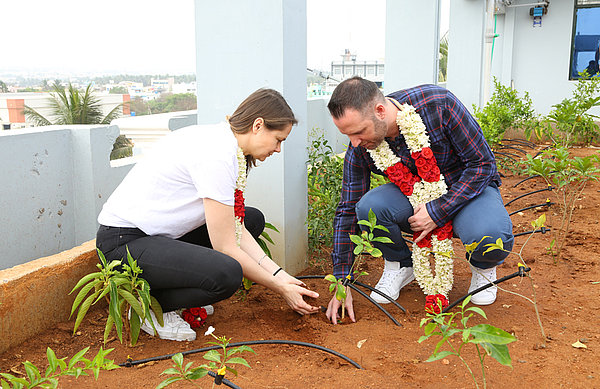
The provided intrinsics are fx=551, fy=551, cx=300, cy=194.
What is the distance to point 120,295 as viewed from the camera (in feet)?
7.29

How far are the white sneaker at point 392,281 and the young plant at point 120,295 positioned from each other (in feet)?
3.69

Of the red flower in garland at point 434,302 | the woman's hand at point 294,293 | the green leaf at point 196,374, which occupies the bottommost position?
the red flower in garland at point 434,302

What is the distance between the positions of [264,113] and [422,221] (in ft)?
3.03

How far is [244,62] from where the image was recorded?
3.12 m

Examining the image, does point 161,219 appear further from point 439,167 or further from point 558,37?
point 558,37

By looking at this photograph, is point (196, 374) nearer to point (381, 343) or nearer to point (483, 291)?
point (381, 343)

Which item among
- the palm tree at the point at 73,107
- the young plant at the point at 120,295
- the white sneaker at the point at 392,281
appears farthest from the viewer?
the palm tree at the point at 73,107

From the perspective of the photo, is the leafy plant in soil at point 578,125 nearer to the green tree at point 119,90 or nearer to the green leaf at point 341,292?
the green leaf at point 341,292

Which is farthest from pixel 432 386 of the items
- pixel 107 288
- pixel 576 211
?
pixel 576 211

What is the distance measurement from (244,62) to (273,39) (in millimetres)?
220

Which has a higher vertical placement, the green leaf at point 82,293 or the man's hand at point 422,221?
the man's hand at point 422,221

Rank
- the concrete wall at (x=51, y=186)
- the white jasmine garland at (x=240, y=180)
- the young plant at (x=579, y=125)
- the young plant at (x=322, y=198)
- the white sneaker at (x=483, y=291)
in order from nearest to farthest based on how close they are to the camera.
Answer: the white jasmine garland at (x=240, y=180)
the white sneaker at (x=483, y=291)
the young plant at (x=322, y=198)
the concrete wall at (x=51, y=186)
the young plant at (x=579, y=125)

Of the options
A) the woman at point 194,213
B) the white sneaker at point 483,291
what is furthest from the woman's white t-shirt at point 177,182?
the white sneaker at point 483,291

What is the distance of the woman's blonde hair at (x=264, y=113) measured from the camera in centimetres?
235
